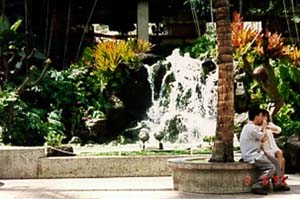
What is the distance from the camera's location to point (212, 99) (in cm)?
1759

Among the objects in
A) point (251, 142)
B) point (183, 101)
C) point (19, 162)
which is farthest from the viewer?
point (183, 101)

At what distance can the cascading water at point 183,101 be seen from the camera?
1635cm

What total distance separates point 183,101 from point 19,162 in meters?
7.43

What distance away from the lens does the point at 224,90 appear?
9.03 m

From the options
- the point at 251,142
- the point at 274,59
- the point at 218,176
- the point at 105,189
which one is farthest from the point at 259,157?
the point at 274,59

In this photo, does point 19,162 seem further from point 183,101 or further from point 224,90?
point 183,101

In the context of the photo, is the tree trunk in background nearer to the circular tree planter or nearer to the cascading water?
the circular tree planter

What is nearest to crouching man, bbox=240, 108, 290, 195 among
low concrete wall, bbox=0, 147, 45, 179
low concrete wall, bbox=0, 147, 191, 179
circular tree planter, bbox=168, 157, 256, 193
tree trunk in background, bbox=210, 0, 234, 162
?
circular tree planter, bbox=168, 157, 256, 193

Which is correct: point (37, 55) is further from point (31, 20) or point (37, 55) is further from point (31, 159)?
point (31, 159)

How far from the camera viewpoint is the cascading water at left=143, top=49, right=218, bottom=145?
16353 mm

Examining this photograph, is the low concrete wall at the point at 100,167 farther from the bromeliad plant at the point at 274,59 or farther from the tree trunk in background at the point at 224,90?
the bromeliad plant at the point at 274,59

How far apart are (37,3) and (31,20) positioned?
0.99 m

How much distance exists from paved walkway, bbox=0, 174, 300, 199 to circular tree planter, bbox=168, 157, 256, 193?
Result: 0.44 ft

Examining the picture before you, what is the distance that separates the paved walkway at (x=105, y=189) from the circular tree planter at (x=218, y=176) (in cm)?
14
